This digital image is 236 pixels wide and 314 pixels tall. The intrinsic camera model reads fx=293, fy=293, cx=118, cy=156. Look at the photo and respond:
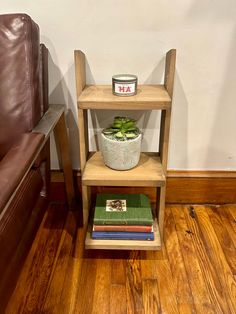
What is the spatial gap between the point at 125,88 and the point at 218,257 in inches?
29.6

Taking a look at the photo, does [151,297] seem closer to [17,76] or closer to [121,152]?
[121,152]

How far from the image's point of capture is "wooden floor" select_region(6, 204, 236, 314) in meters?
0.99

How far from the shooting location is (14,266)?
2.60 ft

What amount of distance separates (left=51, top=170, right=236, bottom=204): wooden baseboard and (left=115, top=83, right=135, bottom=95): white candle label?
0.53 meters

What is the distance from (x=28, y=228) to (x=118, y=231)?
1.24 ft

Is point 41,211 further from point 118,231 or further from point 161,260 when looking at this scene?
point 161,260

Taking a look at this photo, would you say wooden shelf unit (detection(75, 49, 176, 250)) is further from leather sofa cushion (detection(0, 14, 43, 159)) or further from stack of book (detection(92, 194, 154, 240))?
leather sofa cushion (detection(0, 14, 43, 159))

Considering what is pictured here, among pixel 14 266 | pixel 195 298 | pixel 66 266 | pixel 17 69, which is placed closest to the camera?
pixel 14 266

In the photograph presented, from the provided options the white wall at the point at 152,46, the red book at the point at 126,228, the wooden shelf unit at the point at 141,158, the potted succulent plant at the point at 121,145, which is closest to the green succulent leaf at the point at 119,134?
the potted succulent plant at the point at 121,145

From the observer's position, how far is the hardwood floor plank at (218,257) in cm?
102

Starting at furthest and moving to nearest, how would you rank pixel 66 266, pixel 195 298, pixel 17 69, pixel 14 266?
pixel 66 266
pixel 195 298
pixel 17 69
pixel 14 266

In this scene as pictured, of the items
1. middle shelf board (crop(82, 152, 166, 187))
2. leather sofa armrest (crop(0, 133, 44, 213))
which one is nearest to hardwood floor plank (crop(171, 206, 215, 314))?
middle shelf board (crop(82, 152, 166, 187))

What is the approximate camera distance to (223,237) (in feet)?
4.14

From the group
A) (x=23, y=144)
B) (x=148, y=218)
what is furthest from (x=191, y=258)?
(x=23, y=144)
